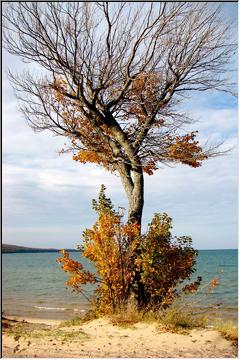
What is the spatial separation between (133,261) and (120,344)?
2850 millimetres

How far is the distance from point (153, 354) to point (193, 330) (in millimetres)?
1820

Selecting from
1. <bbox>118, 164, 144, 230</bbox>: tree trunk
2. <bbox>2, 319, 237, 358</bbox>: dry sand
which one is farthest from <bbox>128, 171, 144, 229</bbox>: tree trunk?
<bbox>2, 319, 237, 358</bbox>: dry sand

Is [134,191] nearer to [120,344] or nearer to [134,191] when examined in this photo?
[134,191]

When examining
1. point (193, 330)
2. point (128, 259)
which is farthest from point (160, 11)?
point (193, 330)

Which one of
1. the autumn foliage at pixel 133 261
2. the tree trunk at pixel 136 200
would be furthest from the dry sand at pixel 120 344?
the tree trunk at pixel 136 200

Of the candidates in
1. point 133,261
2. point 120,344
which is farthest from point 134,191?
point 120,344

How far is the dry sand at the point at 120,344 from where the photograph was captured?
8969 millimetres

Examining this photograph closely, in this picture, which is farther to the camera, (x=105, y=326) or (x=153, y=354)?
(x=105, y=326)

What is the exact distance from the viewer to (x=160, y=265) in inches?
475

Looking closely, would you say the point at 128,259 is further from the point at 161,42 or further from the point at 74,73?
the point at 161,42

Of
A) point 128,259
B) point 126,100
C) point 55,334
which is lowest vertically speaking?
point 55,334

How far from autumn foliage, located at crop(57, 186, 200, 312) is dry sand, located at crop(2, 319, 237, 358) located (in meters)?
1.30

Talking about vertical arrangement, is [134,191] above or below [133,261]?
above

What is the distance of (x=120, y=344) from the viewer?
Answer: 9.63 m
